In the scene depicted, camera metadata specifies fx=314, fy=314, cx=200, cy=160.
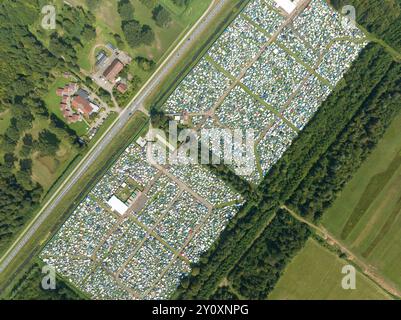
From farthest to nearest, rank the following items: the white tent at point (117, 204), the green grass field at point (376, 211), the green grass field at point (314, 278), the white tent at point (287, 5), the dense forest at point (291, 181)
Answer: the green grass field at point (314, 278) < the green grass field at point (376, 211) < the white tent at point (287, 5) < the dense forest at point (291, 181) < the white tent at point (117, 204)

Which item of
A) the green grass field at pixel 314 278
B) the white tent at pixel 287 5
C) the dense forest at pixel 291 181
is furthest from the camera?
the green grass field at pixel 314 278

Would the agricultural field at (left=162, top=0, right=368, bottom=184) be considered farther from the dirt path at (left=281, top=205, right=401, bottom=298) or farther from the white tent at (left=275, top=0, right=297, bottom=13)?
the dirt path at (left=281, top=205, right=401, bottom=298)

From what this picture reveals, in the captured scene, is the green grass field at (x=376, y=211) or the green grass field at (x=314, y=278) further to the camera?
the green grass field at (x=314, y=278)

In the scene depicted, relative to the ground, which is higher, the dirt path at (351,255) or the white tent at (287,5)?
the white tent at (287,5)

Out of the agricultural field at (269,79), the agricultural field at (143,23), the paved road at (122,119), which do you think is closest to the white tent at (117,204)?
the paved road at (122,119)

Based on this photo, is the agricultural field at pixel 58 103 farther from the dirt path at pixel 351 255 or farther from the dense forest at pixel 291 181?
the dirt path at pixel 351 255

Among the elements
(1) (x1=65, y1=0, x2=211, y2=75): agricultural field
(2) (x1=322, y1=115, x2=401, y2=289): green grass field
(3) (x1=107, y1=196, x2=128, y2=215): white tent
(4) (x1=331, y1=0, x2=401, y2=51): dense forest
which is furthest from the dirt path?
(1) (x1=65, y1=0, x2=211, y2=75): agricultural field
